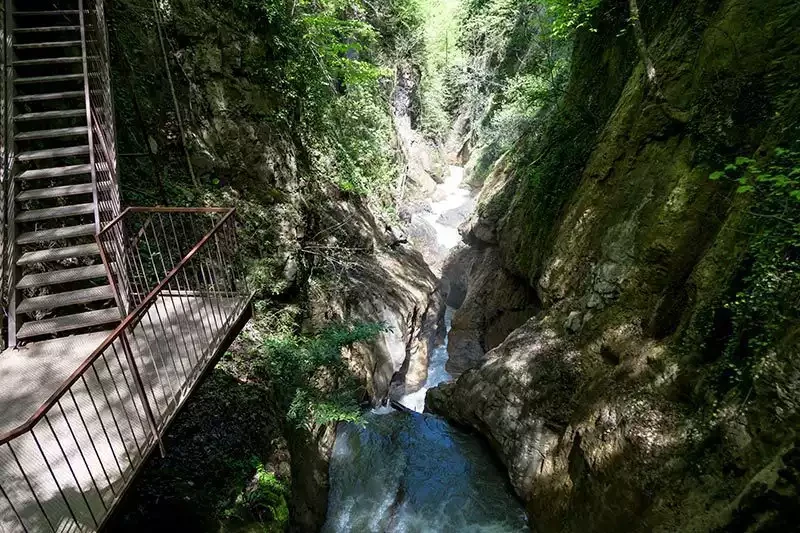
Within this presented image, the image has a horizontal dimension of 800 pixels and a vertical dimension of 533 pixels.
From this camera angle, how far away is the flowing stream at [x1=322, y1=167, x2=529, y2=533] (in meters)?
6.64

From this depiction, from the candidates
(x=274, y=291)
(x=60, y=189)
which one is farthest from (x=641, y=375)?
(x=60, y=189)

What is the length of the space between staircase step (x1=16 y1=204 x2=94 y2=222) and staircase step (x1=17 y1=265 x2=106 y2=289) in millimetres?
684

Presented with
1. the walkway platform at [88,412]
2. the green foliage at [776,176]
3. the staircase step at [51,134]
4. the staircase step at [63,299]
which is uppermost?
the green foliage at [776,176]

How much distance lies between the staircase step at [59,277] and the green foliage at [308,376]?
257cm

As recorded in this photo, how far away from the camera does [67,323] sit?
175 inches

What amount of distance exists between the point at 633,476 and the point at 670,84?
5712 mm

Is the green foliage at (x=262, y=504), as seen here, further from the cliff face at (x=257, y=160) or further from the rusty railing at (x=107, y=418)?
the rusty railing at (x=107, y=418)

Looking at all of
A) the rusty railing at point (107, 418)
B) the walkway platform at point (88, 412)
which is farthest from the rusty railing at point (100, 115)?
the walkway platform at point (88, 412)

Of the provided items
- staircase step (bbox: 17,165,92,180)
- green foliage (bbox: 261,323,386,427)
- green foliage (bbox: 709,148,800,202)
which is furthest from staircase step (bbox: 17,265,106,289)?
green foliage (bbox: 709,148,800,202)

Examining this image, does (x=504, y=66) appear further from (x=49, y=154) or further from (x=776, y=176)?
(x=49, y=154)

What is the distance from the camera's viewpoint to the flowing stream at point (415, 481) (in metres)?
6.64

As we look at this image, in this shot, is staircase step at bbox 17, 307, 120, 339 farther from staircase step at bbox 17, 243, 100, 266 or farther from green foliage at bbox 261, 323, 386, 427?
green foliage at bbox 261, 323, 386, 427

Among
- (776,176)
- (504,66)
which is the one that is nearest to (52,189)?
(776,176)

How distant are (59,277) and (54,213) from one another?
0.82m
